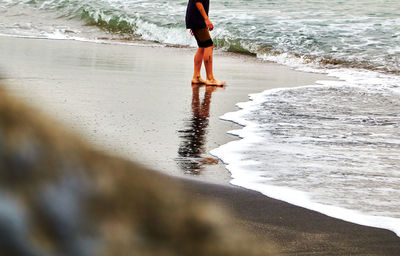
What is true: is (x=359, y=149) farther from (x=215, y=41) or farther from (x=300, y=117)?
(x=215, y=41)

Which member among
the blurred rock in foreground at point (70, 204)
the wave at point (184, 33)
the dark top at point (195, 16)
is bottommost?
the wave at point (184, 33)

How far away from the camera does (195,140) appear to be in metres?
5.63

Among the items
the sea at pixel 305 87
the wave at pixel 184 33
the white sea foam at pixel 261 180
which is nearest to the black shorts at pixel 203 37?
the sea at pixel 305 87

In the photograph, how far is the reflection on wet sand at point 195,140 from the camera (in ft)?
15.5

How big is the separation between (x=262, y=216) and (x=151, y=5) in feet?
Answer: 68.1

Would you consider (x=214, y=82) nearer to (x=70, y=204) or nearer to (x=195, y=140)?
(x=195, y=140)

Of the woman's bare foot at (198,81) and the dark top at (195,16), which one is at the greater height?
the dark top at (195,16)

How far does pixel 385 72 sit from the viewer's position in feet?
40.8

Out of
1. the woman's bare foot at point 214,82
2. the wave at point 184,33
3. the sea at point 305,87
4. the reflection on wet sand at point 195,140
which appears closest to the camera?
the sea at point 305,87

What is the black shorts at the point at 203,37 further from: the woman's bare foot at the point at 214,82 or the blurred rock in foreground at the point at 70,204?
the blurred rock in foreground at the point at 70,204

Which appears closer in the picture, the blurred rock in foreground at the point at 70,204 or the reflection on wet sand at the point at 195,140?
the blurred rock in foreground at the point at 70,204

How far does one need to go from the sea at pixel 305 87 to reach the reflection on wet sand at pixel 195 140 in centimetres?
18

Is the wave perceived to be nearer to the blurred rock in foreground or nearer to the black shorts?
the black shorts

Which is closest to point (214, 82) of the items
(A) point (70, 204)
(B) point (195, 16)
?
(B) point (195, 16)
